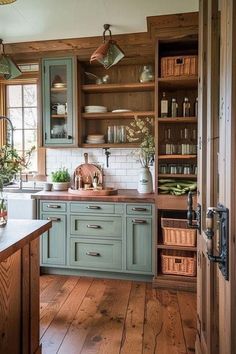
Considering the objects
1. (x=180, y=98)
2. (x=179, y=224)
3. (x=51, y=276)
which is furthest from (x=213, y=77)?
(x=51, y=276)

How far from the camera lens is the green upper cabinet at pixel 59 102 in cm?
339

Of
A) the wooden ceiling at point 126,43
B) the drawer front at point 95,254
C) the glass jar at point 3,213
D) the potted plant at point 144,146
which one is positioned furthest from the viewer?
the potted plant at point 144,146

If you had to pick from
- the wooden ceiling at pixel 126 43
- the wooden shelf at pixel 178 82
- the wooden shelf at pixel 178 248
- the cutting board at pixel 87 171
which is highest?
the wooden ceiling at pixel 126 43

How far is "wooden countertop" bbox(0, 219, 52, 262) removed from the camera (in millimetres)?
1396

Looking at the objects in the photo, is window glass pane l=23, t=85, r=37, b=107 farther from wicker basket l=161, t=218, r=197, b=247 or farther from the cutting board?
wicker basket l=161, t=218, r=197, b=247

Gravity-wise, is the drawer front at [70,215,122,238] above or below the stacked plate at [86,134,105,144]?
below

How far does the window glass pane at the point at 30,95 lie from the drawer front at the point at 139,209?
1911 millimetres

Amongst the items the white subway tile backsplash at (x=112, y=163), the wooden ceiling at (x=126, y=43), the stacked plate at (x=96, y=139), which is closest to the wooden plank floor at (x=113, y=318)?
the white subway tile backsplash at (x=112, y=163)

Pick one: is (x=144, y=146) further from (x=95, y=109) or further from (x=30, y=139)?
(x=30, y=139)

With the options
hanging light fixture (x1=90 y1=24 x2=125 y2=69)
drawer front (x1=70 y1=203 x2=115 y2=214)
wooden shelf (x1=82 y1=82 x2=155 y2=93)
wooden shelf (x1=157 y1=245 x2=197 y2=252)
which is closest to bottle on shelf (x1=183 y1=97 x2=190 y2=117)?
wooden shelf (x1=82 y1=82 x2=155 y2=93)

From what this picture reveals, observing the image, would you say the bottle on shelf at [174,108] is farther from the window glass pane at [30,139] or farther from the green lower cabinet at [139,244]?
the window glass pane at [30,139]

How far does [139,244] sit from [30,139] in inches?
79.1

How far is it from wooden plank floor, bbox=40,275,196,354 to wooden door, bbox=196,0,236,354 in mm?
462

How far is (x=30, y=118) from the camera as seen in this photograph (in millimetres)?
3947
